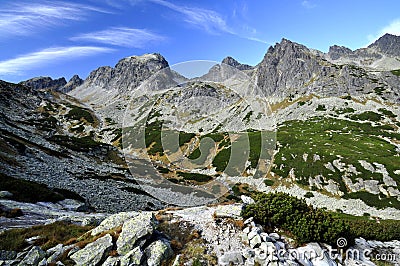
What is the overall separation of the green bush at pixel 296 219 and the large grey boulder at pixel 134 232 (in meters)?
5.75

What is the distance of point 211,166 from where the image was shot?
82.6m

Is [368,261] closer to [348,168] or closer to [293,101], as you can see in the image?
[348,168]

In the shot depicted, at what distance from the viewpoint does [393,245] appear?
16.3m

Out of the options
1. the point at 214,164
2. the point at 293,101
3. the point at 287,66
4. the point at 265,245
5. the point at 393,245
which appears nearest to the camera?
the point at 265,245

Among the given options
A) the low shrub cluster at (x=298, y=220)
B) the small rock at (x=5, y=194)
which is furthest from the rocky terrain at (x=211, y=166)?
the low shrub cluster at (x=298, y=220)

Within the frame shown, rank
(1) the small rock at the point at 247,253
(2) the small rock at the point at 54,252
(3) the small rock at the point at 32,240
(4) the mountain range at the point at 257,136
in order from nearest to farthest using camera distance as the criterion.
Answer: (2) the small rock at the point at 54,252 → (1) the small rock at the point at 247,253 → (3) the small rock at the point at 32,240 → (4) the mountain range at the point at 257,136

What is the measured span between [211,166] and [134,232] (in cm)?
7075

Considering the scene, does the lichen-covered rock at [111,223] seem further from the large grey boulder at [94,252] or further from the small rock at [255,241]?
the small rock at [255,241]

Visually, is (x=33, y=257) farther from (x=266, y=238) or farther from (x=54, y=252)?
(x=266, y=238)

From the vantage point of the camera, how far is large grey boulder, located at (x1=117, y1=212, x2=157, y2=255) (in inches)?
470

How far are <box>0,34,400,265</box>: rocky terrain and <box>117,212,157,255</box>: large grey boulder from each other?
0.06 metres

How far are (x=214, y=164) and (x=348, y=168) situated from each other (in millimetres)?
38601

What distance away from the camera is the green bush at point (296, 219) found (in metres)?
13.7

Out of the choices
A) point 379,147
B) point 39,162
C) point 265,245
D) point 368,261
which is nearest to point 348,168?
point 379,147
